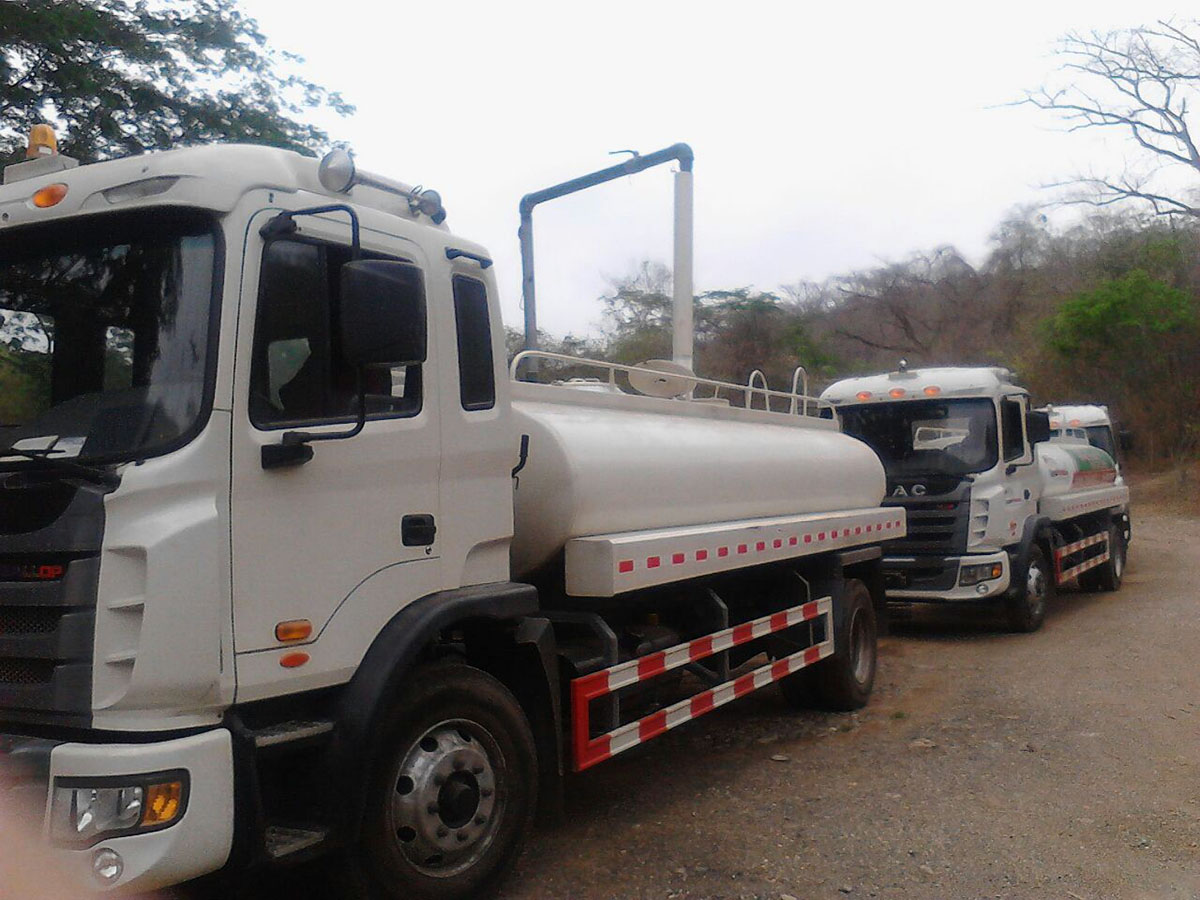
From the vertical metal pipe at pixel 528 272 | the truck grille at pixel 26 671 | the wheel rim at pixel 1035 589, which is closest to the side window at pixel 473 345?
the truck grille at pixel 26 671

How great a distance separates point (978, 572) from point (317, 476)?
7963 millimetres

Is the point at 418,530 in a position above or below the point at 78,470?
below

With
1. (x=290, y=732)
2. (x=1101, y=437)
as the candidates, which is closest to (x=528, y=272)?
(x=290, y=732)

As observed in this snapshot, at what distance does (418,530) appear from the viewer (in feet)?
12.8

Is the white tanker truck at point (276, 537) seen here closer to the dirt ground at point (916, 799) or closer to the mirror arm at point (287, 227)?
the mirror arm at point (287, 227)

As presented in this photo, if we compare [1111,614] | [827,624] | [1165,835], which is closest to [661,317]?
[1111,614]

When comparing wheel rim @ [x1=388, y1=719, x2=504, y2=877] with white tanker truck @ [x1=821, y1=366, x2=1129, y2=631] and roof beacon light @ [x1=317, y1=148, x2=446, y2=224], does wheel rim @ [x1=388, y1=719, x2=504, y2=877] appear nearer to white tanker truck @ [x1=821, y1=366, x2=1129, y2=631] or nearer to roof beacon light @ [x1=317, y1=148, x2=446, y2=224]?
roof beacon light @ [x1=317, y1=148, x2=446, y2=224]

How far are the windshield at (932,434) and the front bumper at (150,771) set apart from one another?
8.23 metres

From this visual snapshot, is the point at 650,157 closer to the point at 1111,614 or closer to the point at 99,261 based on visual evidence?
the point at 99,261

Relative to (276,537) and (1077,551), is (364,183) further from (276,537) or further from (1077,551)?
(1077,551)

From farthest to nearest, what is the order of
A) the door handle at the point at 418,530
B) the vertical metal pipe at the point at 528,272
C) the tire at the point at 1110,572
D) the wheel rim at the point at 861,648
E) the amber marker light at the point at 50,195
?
the tire at the point at 1110,572, the vertical metal pipe at the point at 528,272, the wheel rim at the point at 861,648, the door handle at the point at 418,530, the amber marker light at the point at 50,195

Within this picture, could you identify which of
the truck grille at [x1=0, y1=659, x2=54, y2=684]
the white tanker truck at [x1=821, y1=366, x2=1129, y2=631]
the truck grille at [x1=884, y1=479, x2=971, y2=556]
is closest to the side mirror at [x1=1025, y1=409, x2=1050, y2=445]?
the white tanker truck at [x1=821, y1=366, x2=1129, y2=631]

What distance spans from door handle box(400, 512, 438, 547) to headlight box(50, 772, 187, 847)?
45.3 inches

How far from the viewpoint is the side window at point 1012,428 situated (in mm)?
10492
